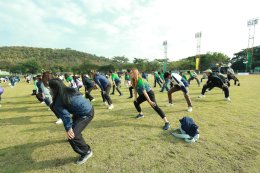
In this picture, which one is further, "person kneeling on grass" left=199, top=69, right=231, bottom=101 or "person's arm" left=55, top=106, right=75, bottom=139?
"person kneeling on grass" left=199, top=69, right=231, bottom=101

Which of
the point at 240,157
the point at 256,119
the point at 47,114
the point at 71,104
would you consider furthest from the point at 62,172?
the point at 256,119

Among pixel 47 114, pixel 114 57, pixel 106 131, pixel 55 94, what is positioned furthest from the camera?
pixel 114 57

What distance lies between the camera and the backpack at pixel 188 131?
437 centimetres

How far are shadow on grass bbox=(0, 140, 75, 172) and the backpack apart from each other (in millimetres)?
2911

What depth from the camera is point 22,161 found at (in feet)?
12.4

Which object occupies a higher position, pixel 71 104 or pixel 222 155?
pixel 71 104


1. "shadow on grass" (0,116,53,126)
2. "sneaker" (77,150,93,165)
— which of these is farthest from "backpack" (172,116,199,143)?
"shadow on grass" (0,116,53,126)

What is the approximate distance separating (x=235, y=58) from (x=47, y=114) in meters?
92.6

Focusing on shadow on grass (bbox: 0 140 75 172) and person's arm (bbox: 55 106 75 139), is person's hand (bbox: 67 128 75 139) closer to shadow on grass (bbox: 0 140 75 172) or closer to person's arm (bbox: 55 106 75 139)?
person's arm (bbox: 55 106 75 139)

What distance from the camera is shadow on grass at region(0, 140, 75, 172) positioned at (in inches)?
138

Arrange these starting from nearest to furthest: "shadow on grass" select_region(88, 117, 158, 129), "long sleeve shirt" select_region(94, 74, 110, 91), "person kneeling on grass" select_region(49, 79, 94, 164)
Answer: "person kneeling on grass" select_region(49, 79, 94, 164)
"shadow on grass" select_region(88, 117, 158, 129)
"long sleeve shirt" select_region(94, 74, 110, 91)

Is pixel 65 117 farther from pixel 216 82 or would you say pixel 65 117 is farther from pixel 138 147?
pixel 216 82

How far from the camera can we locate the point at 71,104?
3.29 meters

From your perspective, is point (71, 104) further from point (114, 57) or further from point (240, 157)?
point (114, 57)
